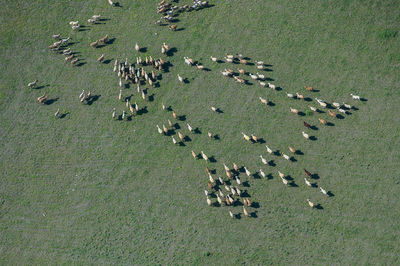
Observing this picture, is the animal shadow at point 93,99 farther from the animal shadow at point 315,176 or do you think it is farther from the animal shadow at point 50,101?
the animal shadow at point 315,176

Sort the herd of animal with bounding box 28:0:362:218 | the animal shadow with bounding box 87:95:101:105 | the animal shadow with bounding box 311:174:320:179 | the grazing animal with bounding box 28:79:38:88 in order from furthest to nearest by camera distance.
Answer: the grazing animal with bounding box 28:79:38:88, the animal shadow with bounding box 87:95:101:105, the herd of animal with bounding box 28:0:362:218, the animal shadow with bounding box 311:174:320:179

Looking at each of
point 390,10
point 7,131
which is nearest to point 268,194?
point 390,10

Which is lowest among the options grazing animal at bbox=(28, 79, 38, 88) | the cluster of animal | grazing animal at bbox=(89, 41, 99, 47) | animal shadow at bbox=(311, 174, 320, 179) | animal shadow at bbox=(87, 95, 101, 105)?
animal shadow at bbox=(311, 174, 320, 179)

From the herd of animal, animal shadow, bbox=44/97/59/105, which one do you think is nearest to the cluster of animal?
the herd of animal

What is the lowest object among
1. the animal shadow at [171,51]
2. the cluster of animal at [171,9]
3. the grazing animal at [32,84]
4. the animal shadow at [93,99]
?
the animal shadow at [93,99]

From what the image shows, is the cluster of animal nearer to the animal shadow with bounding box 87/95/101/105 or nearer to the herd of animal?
the herd of animal

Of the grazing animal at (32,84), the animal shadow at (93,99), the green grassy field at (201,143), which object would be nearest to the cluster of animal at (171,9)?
the green grassy field at (201,143)

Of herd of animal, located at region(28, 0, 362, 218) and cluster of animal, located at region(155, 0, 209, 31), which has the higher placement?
cluster of animal, located at region(155, 0, 209, 31)

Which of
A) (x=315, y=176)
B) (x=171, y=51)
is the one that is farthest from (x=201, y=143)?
(x=315, y=176)
